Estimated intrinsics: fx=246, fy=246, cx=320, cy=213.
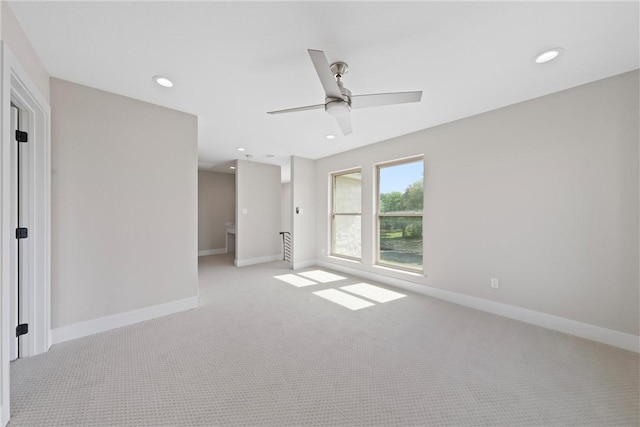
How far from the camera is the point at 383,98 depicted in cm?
194

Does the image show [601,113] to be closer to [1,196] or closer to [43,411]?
[1,196]

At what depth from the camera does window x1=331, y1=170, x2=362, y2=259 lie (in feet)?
16.3

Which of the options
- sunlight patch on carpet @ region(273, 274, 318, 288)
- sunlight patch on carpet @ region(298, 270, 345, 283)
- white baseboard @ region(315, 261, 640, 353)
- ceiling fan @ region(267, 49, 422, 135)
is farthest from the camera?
sunlight patch on carpet @ region(298, 270, 345, 283)

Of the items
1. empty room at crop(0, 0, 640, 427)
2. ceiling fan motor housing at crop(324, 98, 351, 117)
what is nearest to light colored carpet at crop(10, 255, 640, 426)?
empty room at crop(0, 0, 640, 427)

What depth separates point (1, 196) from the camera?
132 centimetres

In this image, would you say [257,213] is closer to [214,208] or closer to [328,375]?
[214,208]

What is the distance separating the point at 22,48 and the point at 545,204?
4.65 m

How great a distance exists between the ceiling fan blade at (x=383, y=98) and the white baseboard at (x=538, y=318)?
2.65 m

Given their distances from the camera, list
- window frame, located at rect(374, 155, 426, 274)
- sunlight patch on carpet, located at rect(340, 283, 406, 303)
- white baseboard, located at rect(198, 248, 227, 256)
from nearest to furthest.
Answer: sunlight patch on carpet, located at rect(340, 283, 406, 303) < window frame, located at rect(374, 155, 426, 274) < white baseboard, located at rect(198, 248, 227, 256)

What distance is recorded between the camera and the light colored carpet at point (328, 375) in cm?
148

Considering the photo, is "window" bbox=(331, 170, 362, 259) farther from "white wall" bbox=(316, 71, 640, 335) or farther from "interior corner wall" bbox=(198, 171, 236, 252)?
"interior corner wall" bbox=(198, 171, 236, 252)

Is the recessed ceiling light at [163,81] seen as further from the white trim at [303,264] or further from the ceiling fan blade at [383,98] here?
the white trim at [303,264]

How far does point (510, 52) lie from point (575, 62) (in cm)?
66

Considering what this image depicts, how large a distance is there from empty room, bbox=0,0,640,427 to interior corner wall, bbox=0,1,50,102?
20mm
